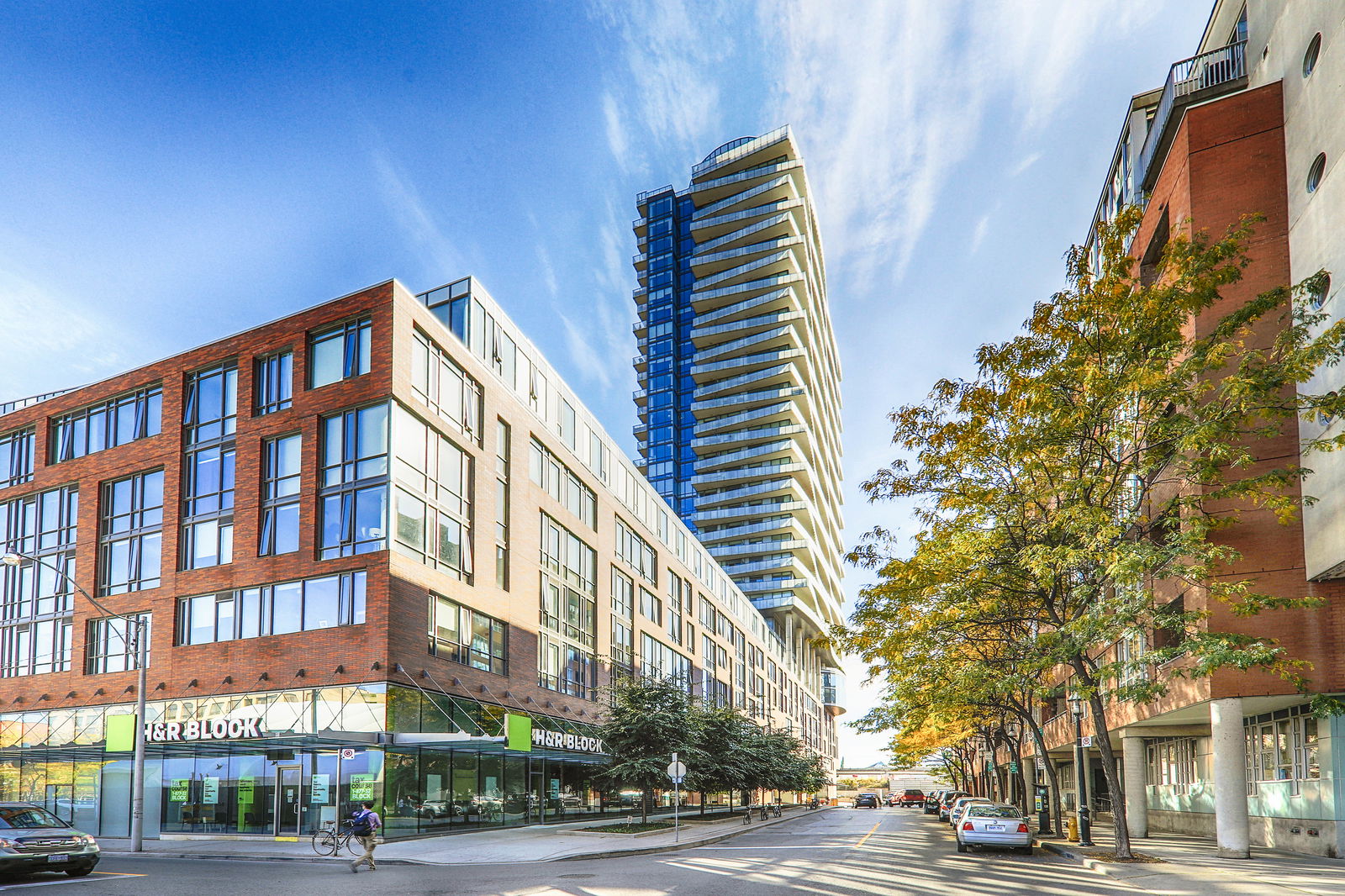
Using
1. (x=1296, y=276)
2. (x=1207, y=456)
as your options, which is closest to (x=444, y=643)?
(x=1207, y=456)

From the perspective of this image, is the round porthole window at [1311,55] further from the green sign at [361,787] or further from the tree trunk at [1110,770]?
the green sign at [361,787]

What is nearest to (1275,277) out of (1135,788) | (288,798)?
(1135,788)

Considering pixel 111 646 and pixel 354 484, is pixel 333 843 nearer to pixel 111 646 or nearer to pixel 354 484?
pixel 354 484

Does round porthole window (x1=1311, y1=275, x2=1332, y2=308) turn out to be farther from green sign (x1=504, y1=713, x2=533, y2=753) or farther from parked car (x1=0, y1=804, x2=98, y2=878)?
green sign (x1=504, y1=713, x2=533, y2=753)

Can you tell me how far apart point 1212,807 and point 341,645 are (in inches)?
1049

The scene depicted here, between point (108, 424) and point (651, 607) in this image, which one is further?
point (651, 607)

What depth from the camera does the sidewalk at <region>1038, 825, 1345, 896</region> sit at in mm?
16062

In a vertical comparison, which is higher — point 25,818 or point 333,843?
point 25,818

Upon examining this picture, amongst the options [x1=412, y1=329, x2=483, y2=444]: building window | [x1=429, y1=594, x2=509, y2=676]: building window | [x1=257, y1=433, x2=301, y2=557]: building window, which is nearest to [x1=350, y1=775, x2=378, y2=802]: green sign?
[x1=429, y1=594, x2=509, y2=676]: building window

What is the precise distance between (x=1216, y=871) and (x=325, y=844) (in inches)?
780

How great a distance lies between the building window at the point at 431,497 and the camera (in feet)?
106

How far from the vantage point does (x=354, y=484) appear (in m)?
32.5

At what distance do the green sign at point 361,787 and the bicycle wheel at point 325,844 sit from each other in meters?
2.44

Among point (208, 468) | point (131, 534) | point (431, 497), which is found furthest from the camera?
point (131, 534)
